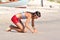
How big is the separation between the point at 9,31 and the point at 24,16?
3.43 feet

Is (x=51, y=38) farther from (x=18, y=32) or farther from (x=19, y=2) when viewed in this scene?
(x=19, y=2)

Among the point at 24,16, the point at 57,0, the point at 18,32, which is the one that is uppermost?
the point at 24,16

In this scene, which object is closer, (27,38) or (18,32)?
(27,38)

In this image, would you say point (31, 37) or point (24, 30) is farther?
point (24, 30)

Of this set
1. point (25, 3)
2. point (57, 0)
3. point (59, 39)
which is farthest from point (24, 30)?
point (57, 0)

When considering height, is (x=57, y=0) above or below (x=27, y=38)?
below

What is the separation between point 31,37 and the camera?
9.70 m

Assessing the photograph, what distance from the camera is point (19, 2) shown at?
36.1 m

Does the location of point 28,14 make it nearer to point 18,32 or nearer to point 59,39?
point 18,32

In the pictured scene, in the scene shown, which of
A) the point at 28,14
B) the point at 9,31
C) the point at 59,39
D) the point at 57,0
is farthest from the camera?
the point at 57,0

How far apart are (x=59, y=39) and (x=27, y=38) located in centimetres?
110

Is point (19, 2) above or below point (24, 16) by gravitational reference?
below

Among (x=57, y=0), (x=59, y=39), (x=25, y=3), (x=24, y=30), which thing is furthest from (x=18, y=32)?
(x=57, y=0)

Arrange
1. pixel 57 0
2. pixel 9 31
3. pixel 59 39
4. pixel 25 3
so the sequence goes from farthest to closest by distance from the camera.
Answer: pixel 57 0 → pixel 25 3 → pixel 9 31 → pixel 59 39
